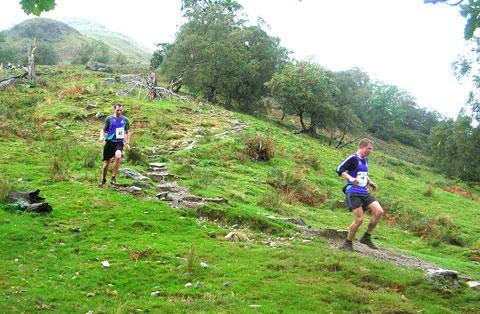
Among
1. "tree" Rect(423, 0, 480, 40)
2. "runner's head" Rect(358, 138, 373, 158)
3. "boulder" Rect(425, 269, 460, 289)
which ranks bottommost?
"boulder" Rect(425, 269, 460, 289)

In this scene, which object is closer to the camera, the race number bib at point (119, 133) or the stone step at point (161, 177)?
the race number bib at point (119, 133)

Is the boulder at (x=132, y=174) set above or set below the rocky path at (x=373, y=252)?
below

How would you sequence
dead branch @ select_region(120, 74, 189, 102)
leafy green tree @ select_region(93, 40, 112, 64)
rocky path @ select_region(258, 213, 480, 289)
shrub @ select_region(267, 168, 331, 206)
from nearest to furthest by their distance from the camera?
rocky path @ select_region(258, 213, 480, 289)
shrub @ select_region(267, 168, 331, 206)
dead branch @ select_region(120, 74, 189, 102)
leafy green tree @ select_region(93, 40, 112, 64)

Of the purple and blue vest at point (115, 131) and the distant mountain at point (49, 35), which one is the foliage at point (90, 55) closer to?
the distant mountain at point (49, 35)

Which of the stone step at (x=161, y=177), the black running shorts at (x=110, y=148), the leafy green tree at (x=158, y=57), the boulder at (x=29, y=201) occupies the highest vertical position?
the leafy green tree at (x=158, y=57)

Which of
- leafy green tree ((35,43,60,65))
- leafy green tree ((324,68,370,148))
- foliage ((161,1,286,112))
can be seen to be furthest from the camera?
leafy green tree ((35,43,60,65))

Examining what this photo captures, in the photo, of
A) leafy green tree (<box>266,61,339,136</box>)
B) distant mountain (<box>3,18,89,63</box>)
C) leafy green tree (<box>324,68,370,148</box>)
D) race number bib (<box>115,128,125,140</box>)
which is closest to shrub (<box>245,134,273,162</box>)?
race number bib (<box>115,128,125,140</box>)

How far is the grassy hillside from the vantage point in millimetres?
4789

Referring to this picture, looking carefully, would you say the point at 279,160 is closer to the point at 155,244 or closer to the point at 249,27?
the point at 155,244

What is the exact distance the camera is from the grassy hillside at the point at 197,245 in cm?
479

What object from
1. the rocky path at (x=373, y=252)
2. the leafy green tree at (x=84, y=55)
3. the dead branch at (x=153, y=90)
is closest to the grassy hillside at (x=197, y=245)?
the rocky path at (x=373, y=252)

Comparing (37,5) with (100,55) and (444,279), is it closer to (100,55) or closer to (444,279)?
(444,279)

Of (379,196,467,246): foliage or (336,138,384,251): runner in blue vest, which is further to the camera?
(379,196,467,246): foliage

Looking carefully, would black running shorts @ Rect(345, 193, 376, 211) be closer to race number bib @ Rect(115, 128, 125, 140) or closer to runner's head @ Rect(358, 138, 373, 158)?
runner's head @ Rect(358, 138, 373, 158)
